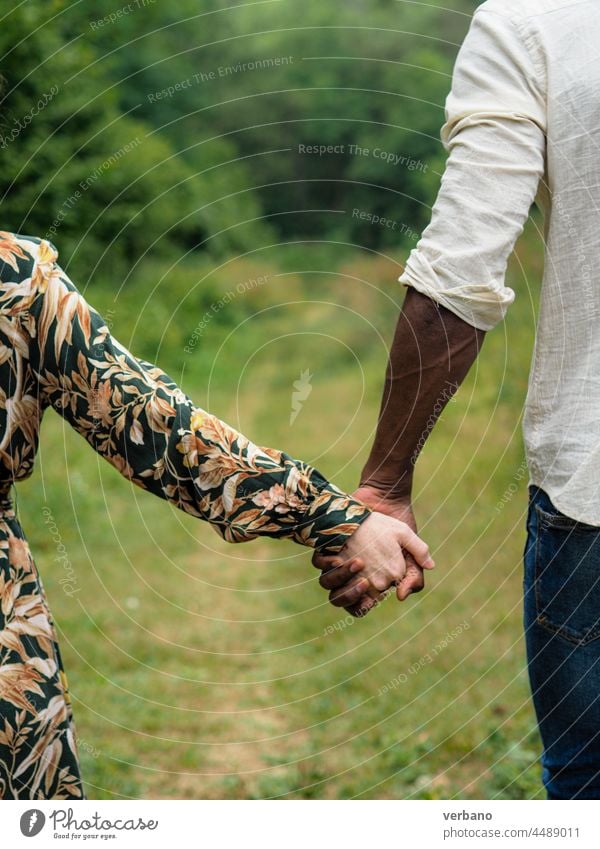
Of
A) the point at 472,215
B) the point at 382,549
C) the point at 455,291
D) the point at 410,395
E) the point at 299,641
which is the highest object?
the point at 472,215

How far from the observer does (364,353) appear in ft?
37.4

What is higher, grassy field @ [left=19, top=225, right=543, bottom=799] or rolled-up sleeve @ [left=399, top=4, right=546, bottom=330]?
rolled-up sleeve @ [left=399, top=4, right=546, bottom=330]

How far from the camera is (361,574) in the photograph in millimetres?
1953

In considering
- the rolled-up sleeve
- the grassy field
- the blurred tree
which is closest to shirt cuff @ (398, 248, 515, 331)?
the rolled-up sleeve

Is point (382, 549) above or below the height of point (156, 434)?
below

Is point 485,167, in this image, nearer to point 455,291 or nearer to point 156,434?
point 455,291

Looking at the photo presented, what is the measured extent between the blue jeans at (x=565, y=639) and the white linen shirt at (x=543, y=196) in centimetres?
6

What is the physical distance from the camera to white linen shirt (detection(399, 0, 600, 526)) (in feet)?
5.74

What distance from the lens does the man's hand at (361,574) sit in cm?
194

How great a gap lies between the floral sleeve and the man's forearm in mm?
211

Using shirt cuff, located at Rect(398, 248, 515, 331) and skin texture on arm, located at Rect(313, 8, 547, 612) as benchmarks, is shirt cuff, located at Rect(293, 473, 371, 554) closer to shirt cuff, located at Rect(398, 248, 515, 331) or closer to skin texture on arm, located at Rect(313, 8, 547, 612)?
skin texture on arm, located at Rect(313, 8, 547, 612)

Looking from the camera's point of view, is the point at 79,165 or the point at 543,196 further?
the point at 79,165

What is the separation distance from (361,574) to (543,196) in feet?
2.45

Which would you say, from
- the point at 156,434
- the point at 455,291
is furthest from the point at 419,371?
the point at 156,434
